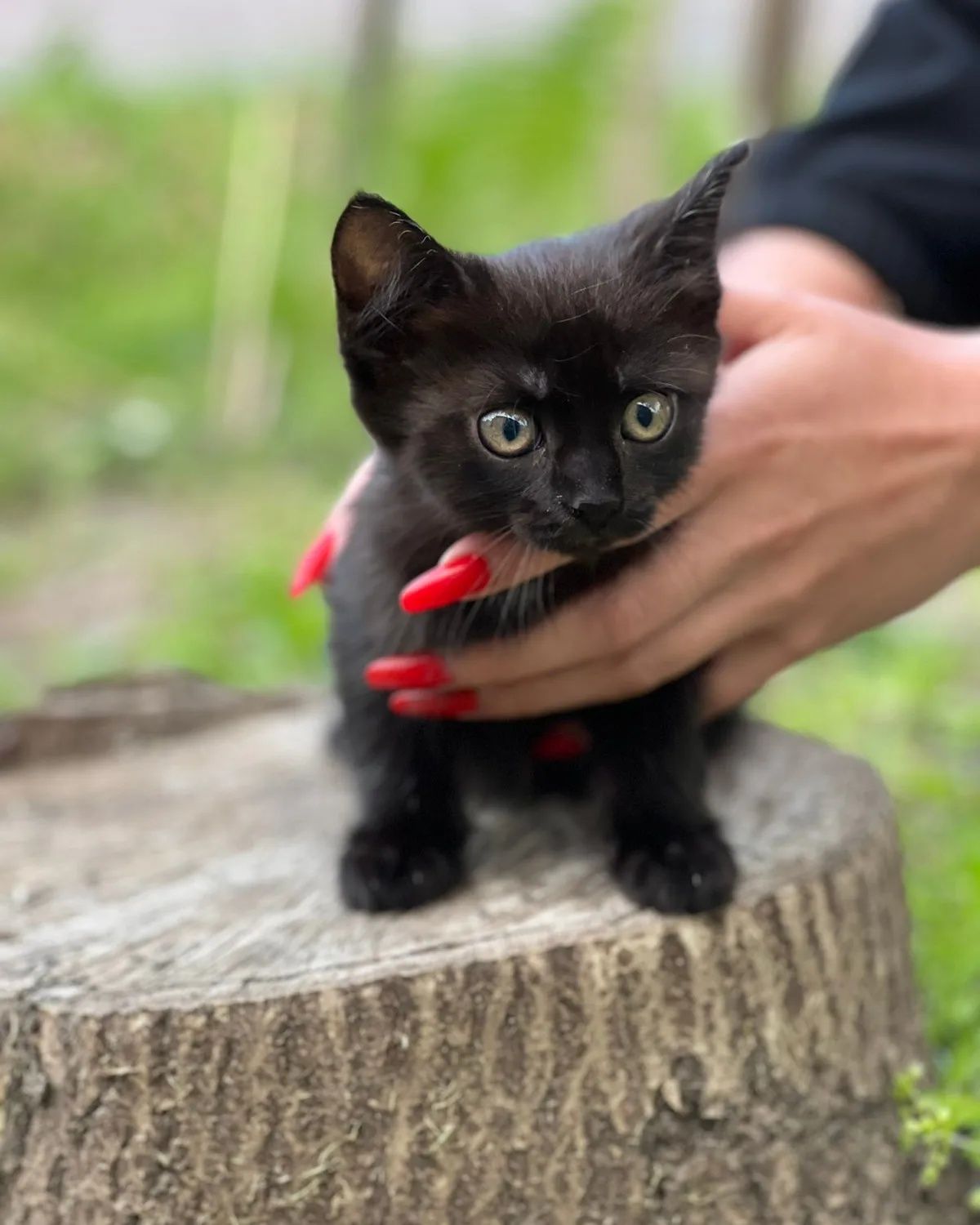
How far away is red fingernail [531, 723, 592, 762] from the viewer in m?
1.35

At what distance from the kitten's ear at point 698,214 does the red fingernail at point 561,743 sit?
0.51 metres

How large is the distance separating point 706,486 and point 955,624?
Answer: 2.52 meters

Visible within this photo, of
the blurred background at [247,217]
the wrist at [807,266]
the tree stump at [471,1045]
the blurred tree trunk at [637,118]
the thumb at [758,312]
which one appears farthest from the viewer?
the blurred tree trunk at [637,118]

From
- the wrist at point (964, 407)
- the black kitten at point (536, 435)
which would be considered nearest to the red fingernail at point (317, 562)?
the black kitten at point (536, 435)

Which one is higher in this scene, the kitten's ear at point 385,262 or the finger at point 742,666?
the kitten's ear at point 385,262

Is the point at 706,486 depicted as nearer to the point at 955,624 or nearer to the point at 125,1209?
the point at 125,1209

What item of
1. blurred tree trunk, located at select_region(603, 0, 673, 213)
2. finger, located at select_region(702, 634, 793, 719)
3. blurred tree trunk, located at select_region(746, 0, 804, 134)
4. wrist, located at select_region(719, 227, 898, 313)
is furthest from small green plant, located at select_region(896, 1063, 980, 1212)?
blurred tree trunk, located at select_region(603, 0, 673, 213)

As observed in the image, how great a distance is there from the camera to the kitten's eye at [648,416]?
1064 mm

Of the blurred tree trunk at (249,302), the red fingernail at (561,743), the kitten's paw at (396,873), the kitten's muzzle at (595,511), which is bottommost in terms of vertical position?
the blurred tree trunk at (249,302)

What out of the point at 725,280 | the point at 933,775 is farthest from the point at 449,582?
the point at 933,775

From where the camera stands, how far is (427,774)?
130cm

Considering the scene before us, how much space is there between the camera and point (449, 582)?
3.71 feet

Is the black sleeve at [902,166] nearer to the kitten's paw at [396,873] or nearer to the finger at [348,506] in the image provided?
the finger at [348,506]

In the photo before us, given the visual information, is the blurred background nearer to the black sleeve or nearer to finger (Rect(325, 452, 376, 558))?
the black sleeve
